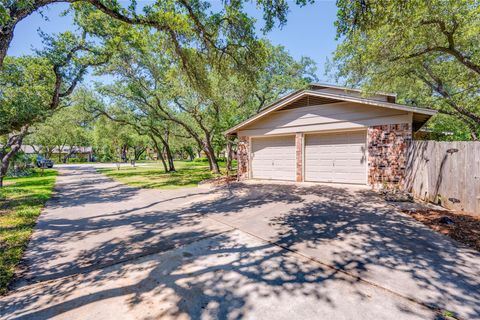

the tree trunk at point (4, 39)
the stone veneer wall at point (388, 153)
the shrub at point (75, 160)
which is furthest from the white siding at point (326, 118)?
the shrub at point (75, 160)

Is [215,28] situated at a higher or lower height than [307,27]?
lower

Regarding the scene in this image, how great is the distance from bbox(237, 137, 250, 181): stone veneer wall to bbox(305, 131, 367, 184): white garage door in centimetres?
323

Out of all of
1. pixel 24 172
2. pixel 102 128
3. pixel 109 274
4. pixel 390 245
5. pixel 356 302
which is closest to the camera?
pixel 356 302

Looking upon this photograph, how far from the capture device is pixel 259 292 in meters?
2.62

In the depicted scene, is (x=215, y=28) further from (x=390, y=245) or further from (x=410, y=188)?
(x=410, y=188)

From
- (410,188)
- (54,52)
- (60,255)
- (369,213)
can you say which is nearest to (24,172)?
(54,52)

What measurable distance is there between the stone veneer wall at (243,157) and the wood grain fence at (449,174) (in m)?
7.19

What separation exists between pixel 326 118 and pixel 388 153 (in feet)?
8.76

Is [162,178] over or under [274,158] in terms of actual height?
under

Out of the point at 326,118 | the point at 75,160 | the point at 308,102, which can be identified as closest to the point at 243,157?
the point at 308,102

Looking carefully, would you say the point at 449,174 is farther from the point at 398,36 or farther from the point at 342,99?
the point at 342,99

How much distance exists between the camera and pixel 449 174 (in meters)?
5.50

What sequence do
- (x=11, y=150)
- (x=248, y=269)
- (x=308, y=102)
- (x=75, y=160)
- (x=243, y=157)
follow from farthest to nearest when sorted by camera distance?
(x=75, y=160) → (x=243, y=157) → (x=11, y=150) → (x=308, y=102) → (x=248, y=269)

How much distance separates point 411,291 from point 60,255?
5.44 m
